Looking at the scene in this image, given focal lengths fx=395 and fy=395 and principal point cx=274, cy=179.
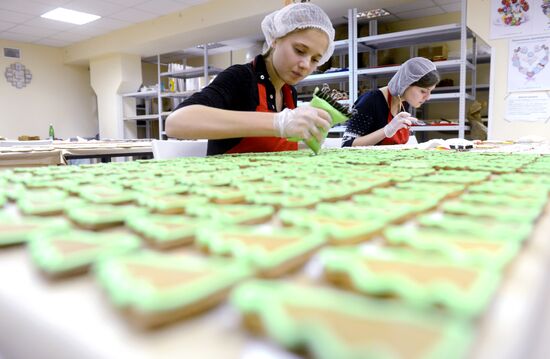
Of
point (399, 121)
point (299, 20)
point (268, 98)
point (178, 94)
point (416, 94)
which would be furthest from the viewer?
point (178, 94)

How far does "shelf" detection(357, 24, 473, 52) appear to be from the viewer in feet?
12.8

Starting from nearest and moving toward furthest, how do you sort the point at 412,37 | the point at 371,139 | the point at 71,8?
the point at 371,139
the point at 412,37
the point at 71,8

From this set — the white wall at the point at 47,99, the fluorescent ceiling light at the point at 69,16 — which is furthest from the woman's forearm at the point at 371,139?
the white wall at the point at 47,99

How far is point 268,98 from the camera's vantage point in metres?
1.82

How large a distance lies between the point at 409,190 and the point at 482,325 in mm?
364

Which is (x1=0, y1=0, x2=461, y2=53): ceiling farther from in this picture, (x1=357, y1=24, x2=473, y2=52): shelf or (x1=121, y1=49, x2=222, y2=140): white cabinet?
(x1=121, y1=49, x2=222, y2=140): white cabinet

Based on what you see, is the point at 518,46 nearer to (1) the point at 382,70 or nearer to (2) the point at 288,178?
(1) the point at 382,70

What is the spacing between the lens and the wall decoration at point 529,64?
3488 mm

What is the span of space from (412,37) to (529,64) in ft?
3.83

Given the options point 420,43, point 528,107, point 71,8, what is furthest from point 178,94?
point 528,107

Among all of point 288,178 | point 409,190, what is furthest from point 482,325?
point 288,178

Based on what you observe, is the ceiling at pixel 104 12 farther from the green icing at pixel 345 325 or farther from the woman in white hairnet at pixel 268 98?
the green icing at pixel 345 325

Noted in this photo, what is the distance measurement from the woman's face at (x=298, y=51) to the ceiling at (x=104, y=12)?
3.18 metres

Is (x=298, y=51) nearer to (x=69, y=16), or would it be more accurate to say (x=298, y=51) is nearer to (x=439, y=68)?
(x=439, y=68)
